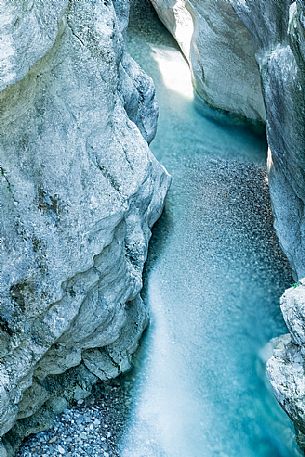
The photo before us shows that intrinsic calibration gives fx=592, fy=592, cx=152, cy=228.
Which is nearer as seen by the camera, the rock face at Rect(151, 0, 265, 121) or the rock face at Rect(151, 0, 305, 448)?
the rock face at Rect(151, 0, 305, 448)

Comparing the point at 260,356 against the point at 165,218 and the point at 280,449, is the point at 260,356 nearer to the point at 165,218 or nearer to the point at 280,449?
the point at 280,449

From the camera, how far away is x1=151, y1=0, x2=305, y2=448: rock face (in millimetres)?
7487

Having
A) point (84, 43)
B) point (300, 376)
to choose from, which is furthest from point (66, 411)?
point (84, 43)

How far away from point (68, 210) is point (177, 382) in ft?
13.2

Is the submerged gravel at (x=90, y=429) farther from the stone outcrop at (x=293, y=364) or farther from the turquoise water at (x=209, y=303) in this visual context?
the stone outcrop at (x=293, y=364)

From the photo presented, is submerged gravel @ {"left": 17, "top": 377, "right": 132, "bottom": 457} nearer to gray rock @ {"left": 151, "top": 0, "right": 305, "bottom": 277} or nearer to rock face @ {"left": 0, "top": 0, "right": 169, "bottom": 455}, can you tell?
rock face @ {"left": 0, "top": 0, "right": 169, "bottom": 455}

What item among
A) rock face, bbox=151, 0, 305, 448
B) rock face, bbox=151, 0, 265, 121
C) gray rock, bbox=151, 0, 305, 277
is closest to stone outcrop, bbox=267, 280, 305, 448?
rock face, bbox=151, 0, 305, 448

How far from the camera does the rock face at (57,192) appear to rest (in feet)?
22.6

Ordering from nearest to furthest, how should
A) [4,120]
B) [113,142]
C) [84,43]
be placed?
[4,120] → [84,43] → [113,142]

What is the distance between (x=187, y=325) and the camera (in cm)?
1081

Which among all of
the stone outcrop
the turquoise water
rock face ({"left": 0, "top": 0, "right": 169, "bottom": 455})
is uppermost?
rock face ({"left": 0, "top": 0, "right": 169, "bottom": 455})

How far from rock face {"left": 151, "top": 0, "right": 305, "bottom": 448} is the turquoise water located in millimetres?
872

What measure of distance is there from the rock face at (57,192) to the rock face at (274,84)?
2559 millimetres

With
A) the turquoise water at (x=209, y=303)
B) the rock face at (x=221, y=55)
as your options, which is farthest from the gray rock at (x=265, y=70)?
the turquoise water at (x=209, y=303)
